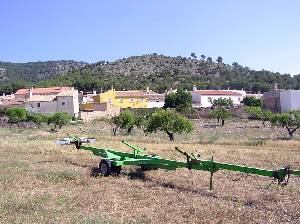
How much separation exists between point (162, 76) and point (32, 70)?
69.7 metres

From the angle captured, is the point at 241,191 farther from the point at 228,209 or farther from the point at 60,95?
the point at 60,95

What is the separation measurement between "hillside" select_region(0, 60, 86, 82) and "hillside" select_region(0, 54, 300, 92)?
0.75 metres

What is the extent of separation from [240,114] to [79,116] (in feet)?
87.8

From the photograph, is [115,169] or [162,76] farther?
[162,76]

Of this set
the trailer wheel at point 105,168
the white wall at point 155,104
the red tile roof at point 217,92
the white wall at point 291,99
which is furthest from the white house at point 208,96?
the trailer wheel at point 105,168

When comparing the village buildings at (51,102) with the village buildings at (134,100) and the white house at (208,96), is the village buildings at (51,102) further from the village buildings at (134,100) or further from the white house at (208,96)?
the white house at (208,96)

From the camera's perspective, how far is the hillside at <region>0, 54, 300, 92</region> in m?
118

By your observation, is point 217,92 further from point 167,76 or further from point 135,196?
point 135,196

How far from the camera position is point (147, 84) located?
125000 millimetres

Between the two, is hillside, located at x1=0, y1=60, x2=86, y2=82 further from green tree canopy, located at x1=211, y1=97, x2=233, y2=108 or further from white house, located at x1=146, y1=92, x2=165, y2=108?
green tree canopy, located at x1=211, y1=97, x2=233, y2=108

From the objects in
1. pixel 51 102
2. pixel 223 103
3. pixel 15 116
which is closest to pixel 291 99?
pixel 223 103

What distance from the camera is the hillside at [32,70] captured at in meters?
169

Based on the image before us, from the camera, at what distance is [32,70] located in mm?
183875

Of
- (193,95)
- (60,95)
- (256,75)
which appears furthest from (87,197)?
(256,75)
